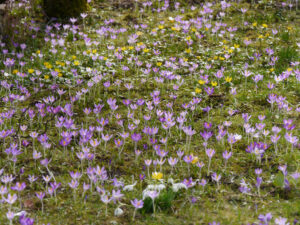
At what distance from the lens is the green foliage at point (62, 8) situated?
26.1ft

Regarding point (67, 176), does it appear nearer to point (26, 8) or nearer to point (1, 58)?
point (1, 58)

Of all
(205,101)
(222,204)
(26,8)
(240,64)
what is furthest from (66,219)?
(26,8)

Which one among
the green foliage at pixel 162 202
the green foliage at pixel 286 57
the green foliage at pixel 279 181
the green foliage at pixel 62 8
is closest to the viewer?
the green foliage at pixel 162 202

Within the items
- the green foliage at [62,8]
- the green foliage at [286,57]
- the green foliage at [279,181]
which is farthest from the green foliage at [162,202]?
the green foliage at [62,8]

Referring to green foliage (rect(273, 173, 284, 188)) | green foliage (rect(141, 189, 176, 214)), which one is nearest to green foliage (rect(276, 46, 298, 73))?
green foliage (rect(273, 173, 284, 188))

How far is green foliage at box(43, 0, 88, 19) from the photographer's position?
7.94m

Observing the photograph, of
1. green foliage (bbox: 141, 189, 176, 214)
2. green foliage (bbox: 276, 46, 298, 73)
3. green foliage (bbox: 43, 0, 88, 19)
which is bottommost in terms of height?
green foliage (bbox: 141, 189, 176, 214)

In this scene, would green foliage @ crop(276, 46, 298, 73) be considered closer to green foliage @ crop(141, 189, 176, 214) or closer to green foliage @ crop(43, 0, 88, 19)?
green foliage @ crop(141, 189, 176, 214)

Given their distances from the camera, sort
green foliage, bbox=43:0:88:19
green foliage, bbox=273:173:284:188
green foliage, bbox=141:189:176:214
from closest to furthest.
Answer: green foliage, bbox=141:189:176:214 < green foliage, bbox=273:173:284:188 < green foliage, bbox=43:0:88:19

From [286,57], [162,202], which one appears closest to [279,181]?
[162,202]

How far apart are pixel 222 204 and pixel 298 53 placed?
3802 millimetres

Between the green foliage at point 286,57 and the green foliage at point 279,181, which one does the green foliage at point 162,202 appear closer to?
the green foliage at point 279,181

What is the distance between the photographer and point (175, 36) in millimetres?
7137

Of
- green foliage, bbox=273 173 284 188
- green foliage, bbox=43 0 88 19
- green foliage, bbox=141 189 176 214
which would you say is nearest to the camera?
green foliage, bbox=141 189 176 214
